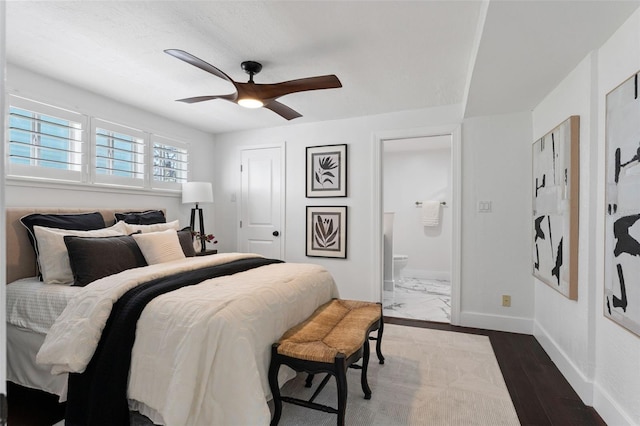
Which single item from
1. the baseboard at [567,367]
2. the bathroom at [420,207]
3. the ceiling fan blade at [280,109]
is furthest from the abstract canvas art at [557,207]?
the bathroom at [420,207]

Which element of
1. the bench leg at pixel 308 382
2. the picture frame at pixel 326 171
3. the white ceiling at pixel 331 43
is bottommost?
the bench leg at pixel 308 382

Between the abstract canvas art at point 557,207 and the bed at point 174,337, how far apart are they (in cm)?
185

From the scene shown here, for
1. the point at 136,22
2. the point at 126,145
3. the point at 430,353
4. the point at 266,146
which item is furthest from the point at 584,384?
the point at 126,145

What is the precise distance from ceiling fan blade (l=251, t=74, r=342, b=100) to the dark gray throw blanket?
158 centimetres

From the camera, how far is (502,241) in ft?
11.4

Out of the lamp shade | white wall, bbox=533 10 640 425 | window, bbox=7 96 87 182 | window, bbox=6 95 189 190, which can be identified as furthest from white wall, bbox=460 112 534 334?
window, bbox=7 96 87 182

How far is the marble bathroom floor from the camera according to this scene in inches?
157

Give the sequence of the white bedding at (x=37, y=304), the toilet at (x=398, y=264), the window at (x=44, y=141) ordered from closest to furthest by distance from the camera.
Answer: the white bedding at (x=37, y=304)
the window at (x=44, y=141)
the toilet at (x=398, y=264)

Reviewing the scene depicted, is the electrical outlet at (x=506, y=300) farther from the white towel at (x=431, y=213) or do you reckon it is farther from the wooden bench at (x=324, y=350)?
the white towel at (x=431, y=213)

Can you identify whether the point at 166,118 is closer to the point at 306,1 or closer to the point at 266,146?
the point at 266,146

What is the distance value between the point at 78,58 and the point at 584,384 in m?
4.24

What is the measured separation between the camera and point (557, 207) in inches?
102

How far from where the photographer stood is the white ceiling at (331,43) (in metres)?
1.93

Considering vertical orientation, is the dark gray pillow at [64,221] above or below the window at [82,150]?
below
